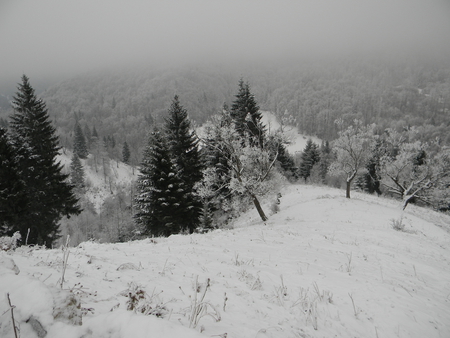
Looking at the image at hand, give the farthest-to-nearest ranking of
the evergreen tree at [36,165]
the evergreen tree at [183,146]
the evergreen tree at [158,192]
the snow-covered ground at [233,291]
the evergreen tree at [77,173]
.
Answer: the evergreen tree at [77,173], the evergreen tree at [183,146], the evergreen tree at [158,192], the evergreen tree at [36,165], the snow-covered ground at [233,291]

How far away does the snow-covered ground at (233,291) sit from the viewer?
234 cm

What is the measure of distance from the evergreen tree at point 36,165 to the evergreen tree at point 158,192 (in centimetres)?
825

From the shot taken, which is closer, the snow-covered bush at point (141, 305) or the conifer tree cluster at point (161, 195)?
the snow-covered bush at point (141, 305)

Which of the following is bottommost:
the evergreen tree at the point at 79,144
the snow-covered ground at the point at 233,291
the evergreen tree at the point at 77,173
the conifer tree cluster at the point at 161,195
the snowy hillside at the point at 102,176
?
the snowy hillside at the point at 102,176

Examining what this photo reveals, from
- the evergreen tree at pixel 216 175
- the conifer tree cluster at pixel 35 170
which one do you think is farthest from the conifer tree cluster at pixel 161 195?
the conifer tree cluster at pixel 35 170

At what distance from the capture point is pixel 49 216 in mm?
21469

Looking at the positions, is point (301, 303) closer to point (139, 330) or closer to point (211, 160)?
point (139, 330)

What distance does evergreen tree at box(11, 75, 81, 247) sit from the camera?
66.9 ft

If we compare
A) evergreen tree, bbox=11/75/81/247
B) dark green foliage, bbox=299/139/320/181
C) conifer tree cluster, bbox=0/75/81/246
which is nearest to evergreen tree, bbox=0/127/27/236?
conifer tree cluster, bbox=0/75/81/246

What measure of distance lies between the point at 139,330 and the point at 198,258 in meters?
4.53

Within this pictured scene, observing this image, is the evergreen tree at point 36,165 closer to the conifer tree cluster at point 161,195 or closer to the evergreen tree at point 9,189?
the evergreen tree at point 9,189

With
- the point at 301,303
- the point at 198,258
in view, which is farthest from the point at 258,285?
the point at 198,258

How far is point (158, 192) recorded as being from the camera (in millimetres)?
20828

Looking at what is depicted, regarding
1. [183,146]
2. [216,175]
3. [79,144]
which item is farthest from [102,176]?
[216,175]
